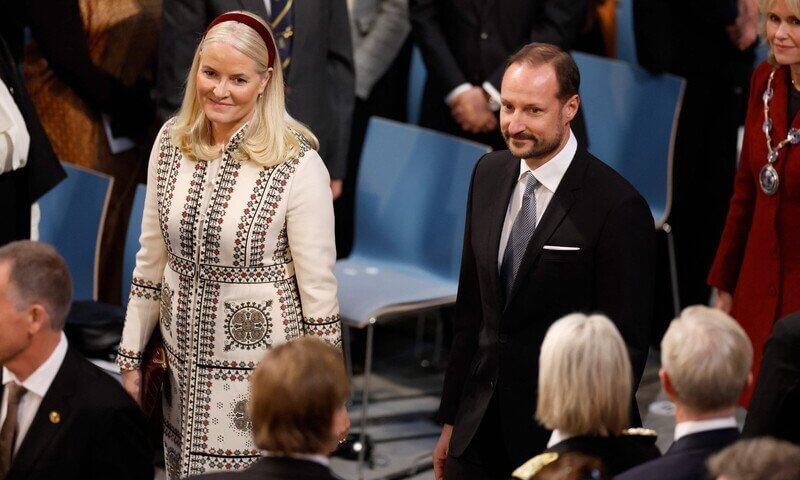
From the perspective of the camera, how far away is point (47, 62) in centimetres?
573

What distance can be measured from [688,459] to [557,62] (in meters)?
1.23

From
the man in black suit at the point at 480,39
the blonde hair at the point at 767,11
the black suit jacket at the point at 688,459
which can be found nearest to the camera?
the black suit jacket at the point at 688,459

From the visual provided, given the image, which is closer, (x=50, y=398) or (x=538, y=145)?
(x=50, y=398)

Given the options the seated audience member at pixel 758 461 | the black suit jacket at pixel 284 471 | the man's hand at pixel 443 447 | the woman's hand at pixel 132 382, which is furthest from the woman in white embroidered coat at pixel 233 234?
the seated audience member at pixel 758 461

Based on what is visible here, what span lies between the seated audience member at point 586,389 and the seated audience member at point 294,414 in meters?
0.42

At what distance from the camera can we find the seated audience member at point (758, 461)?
2.51 m

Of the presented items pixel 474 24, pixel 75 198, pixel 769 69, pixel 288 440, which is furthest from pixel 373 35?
pixel 288 440

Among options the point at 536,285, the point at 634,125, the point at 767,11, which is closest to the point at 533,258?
the point at 536,285

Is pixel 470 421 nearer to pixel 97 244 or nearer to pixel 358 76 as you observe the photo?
pixel 97 244

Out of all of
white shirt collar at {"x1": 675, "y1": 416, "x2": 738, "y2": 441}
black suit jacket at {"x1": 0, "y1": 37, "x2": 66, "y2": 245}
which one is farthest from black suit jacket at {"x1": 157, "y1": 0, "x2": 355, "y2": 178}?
white shirt collar at {"x1": 675, "y1": 416, "x2": 738, "y2": 441}

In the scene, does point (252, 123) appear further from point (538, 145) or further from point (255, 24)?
point (538, 145)

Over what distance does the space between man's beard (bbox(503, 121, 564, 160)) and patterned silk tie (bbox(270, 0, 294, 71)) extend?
174 cm

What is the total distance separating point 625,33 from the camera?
6.83 m

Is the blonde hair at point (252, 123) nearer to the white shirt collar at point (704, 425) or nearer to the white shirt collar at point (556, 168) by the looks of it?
the white shirt collar at point (556, 168)
